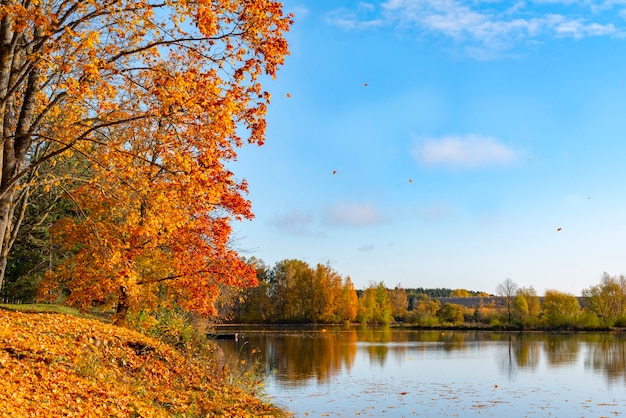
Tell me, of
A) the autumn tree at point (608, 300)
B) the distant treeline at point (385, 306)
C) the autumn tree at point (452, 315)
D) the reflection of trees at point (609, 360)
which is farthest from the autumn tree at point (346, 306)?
the reflection of trees at point (609, 360)

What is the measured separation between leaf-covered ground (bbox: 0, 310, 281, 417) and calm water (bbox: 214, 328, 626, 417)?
370cm

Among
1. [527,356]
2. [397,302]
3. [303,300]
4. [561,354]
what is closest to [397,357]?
[527,356]

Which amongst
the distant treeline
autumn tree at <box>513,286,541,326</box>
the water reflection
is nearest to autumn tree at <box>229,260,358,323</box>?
the distant treeline

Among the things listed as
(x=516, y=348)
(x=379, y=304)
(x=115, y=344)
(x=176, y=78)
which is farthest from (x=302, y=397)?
(x=379, y=304)

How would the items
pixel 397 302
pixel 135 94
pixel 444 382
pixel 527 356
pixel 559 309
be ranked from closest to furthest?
pixel 135 94, pixel 444 382, pixel 527 356, pixel 559 309, pixel 397 302

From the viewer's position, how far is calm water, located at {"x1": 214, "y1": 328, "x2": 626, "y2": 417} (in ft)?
59.4

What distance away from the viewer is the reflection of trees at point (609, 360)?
2678 cm

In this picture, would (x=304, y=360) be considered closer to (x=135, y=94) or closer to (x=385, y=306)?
(x=135, y=94)

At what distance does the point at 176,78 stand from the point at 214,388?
8.26 meters

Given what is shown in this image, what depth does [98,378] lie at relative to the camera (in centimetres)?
1044

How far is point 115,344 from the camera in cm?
1338

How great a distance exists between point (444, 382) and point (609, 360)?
14.1 m

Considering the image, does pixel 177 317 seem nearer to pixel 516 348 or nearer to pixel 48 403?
pixel 48 403

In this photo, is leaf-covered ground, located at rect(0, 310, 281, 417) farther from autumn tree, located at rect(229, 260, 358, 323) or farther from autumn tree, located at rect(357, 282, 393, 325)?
autumn tree, located at rect(357, 282, 393, 325)
